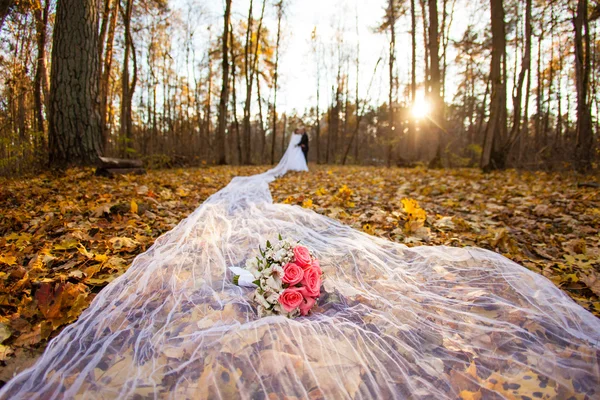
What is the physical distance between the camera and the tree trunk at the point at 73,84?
558cm

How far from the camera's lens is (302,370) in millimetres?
1239

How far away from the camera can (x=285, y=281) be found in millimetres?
1651

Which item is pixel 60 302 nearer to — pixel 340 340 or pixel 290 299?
pixel 290 299

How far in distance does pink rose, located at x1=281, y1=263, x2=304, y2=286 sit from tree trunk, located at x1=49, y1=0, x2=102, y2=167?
611cm

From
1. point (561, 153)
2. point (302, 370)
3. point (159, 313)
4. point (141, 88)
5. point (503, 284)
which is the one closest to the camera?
point (302, 370)

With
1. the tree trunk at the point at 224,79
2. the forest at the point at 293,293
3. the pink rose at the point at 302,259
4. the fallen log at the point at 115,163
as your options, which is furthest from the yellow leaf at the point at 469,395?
the tree trunk at the point at 224,79

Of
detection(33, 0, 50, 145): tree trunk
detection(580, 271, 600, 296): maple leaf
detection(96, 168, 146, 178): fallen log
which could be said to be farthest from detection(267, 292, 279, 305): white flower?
detection(33, 0, 50, 145): tree trunk

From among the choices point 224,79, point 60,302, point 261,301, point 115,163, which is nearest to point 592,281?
point 261,301

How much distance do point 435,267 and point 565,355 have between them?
0.90 meters

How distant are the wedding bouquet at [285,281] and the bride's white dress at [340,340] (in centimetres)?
10

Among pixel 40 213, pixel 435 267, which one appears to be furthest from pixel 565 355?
pixel 40 213

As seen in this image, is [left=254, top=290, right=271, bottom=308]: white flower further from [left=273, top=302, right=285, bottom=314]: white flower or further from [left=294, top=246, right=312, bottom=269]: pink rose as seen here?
[left=294, top=246, right=312, bottom=269]: pink rose

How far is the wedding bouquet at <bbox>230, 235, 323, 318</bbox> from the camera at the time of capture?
162 cm

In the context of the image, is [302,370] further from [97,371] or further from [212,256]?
[212,256]
